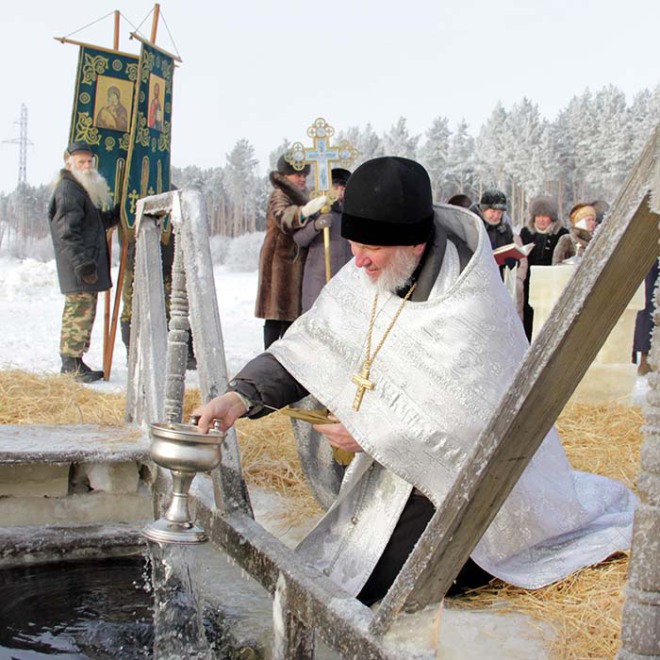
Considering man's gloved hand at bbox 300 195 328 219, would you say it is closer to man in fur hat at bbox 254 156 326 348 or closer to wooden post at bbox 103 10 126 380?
man in fur hat at bbox 254 156 326 348

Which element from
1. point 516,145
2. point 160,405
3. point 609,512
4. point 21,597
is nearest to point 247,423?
point 160,405

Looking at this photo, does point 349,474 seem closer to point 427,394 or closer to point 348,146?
point 427,394

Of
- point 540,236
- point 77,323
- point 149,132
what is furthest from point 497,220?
point 77,323

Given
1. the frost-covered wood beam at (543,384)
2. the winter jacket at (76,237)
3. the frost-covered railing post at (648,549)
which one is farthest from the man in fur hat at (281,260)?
the frost-covered railing post at (648,549)

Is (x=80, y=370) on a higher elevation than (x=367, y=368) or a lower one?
lower

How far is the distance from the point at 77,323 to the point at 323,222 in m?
2.53

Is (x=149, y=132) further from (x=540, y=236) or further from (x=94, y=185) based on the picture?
(x=540, y=236)

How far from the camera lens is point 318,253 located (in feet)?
22.7

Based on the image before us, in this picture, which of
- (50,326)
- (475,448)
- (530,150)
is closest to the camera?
(475,448)

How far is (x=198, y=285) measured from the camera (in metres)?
3.57

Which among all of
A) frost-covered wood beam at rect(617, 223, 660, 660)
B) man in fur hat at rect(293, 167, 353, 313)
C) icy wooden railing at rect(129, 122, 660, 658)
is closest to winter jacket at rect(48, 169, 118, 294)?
man in fur hat at rect(293, 167, 353, 313)

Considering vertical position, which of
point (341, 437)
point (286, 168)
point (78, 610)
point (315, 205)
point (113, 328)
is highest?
point (286, 168)

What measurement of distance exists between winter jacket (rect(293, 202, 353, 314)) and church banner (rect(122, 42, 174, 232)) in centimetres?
167

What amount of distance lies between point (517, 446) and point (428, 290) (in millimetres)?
1299
